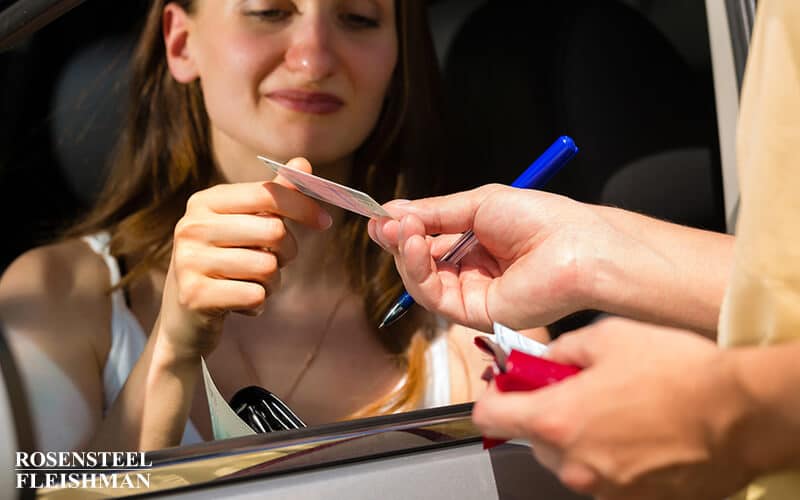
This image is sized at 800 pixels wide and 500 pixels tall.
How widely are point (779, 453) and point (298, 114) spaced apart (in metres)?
0.88

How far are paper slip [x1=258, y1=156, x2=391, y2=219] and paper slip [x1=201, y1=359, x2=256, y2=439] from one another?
9.6 inches

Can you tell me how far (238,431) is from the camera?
0.90 meters

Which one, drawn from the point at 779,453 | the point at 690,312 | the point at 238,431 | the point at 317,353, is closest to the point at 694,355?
the point at 779,453

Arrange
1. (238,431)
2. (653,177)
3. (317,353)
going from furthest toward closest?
(653,177)
(317,353)
(238,431)

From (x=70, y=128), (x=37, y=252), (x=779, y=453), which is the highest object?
(x=70, y=128)

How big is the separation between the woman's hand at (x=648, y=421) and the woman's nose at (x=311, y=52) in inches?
31.9

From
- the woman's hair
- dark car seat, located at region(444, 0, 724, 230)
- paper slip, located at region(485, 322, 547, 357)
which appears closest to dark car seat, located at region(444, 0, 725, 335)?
dark car seat, located at region(444, 0, 724, 230)

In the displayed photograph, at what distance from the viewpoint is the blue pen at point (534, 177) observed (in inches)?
39.4

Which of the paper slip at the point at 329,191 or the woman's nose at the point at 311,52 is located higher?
the woman's nose at the point at 311,52

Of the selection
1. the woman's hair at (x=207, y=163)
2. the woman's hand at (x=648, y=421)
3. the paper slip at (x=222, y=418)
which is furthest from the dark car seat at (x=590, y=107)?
the woman's hand at (x=648, y=421)

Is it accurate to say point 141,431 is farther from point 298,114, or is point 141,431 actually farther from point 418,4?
point 418,4

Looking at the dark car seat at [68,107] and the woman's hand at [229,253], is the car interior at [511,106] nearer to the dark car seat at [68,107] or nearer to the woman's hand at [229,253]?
the dark car seat at [68,107]

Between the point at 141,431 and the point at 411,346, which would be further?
the point at 411,346

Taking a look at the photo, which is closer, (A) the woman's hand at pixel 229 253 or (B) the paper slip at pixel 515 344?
(B) the paper slip at pixel 515 344
